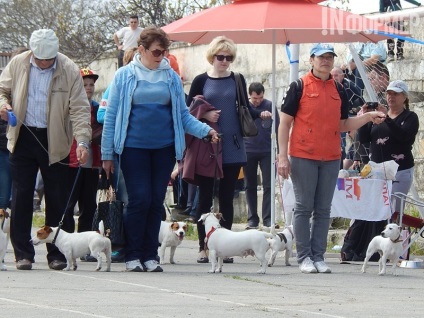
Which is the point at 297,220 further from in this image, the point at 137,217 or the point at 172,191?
the point at 172,191

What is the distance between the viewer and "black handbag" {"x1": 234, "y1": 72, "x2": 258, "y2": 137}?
39.4ft

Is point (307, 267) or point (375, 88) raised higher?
point (375, 88)

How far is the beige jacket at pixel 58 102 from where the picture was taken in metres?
10.7

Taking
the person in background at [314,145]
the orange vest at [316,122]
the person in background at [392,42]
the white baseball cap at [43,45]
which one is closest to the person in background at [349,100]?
the person in background at [392,42]

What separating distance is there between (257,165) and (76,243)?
5.09 m

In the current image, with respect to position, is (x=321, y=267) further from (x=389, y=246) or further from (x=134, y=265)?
(x=134, y=265)

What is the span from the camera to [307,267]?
1114 centimetres

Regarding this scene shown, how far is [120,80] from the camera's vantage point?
35.1 ft

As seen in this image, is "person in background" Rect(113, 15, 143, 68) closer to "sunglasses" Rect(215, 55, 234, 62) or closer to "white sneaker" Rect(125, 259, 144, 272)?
"sunglasses" Rect(215, 55, 234, 62)

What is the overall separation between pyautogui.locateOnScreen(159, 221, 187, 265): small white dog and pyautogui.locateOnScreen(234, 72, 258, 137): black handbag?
42.6 inches

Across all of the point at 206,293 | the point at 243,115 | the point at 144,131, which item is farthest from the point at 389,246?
the point at 206,293

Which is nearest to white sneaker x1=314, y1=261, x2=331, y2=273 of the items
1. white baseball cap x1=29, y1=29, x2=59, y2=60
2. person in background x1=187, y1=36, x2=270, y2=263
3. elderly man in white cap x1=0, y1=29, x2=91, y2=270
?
person in background x1=187, y1=36, x2=270, y2=263

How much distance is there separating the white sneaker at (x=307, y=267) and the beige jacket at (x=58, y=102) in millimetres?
2220

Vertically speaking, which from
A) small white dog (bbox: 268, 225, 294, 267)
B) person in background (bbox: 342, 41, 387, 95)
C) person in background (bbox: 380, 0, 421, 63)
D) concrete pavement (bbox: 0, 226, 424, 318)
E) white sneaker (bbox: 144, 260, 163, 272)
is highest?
person in background (bbox: 380, 0, 421, 63)
